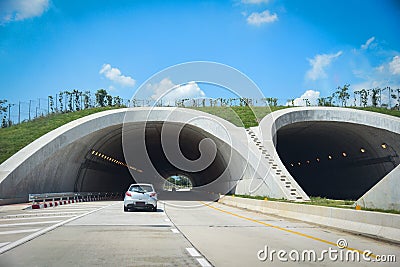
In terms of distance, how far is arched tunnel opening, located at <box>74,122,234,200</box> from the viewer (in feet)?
126

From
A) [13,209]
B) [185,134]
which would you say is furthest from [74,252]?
[185,134]

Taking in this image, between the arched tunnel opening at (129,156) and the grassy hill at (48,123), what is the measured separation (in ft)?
16.1

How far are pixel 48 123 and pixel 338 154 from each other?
97.1 ft

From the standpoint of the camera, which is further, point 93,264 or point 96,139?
point 96,139

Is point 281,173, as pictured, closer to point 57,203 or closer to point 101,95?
point 57,203

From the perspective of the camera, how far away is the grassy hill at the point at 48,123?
122 feet

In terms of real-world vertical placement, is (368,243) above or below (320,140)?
below

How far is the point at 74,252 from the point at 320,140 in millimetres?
37336

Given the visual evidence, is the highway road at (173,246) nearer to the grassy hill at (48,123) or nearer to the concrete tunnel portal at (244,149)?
the concrete tunnel portal at (244,149)

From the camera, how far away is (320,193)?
51.0 m

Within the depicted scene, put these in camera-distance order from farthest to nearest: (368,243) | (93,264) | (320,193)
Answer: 1. (320,193)
2. (368,243)
3. (93,264)

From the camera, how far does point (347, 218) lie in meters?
14.8

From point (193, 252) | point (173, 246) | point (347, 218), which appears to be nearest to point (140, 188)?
point (347, 218)

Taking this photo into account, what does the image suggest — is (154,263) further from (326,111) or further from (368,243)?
(326,111)
